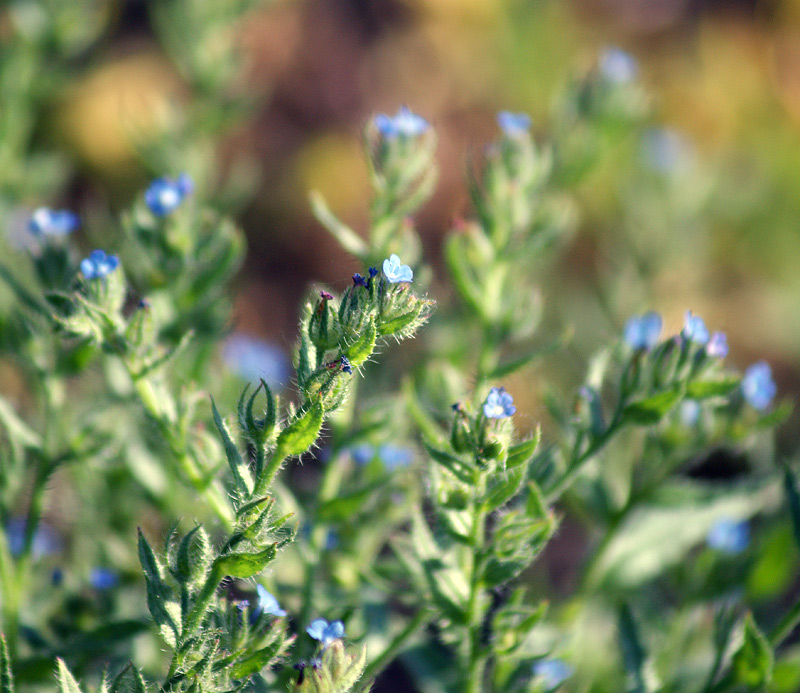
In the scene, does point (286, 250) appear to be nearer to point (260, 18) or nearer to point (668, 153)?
point (260, 18)

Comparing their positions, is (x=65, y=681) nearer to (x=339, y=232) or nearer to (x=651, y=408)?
(x=339, y=232)

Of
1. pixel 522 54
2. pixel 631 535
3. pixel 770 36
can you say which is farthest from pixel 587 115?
pixel 770 36

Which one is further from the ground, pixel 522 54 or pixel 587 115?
pixel 522 54

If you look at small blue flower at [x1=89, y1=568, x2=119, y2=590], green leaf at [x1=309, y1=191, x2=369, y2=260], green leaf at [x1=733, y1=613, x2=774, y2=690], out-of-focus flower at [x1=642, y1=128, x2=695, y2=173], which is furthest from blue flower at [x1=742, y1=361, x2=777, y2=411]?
out-of-focus flower at [x1=642, y1=128, x2=695, y2=173]

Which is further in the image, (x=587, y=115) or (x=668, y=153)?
(x=668, y=153)

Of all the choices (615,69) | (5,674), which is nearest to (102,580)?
(5,674)

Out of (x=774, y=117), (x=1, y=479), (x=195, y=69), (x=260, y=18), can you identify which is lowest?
(x=1, y=479)
